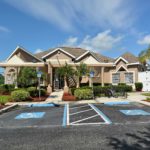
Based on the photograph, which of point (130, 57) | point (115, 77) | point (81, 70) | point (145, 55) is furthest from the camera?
point (130, 57)

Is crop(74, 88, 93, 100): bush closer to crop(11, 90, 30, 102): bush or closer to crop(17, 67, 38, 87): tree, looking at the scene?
crop(11, 90, 30, 102): bush

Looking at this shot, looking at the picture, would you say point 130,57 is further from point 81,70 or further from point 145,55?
point 81,70

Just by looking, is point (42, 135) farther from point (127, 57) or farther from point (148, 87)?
point (127, 57)

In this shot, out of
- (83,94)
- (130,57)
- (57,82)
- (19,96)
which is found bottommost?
(19,96)

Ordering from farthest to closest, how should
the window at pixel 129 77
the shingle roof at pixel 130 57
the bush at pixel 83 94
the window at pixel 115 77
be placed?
the shingle roof at pixel 130 57 → the window at pixel 115 77 → the window at pixel 129 77 → the bush at pixel 83 94

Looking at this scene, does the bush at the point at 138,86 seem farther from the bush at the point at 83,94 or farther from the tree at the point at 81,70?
the bush at the point at 83,94

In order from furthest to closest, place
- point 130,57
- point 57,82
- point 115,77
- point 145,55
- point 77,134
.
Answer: point 130,57, point 115,77, point 57,82, point 145,55, point 77,134

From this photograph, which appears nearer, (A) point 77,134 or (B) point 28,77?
(A) point 77,134

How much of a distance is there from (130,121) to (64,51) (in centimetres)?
2620

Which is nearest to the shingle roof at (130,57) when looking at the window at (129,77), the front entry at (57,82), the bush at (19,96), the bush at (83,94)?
the window at (129,77)

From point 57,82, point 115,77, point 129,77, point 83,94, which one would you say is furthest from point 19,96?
point 129,77

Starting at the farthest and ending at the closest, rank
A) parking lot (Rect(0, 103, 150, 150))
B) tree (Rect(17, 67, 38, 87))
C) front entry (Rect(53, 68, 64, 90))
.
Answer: front entry (Rect(53, 68, 64, 90)) < tree (Rect(17, 67, 38, 87)) < parking lot (Rect(0, 103, 150, 150))

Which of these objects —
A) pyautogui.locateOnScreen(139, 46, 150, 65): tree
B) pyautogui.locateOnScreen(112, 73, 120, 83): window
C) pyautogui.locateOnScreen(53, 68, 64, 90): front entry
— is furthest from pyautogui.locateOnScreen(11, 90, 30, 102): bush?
pyautogui.locateOnScreen(112, 73, 120, 83): window

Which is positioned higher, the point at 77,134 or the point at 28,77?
the point at 28,77
